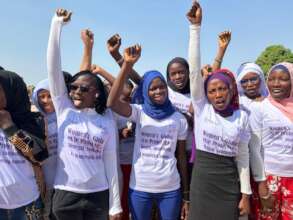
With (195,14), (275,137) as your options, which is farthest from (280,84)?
(195,14)

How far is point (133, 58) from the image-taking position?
302 centimetres

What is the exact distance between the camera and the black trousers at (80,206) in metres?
2.74

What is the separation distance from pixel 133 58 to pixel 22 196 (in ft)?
4.82

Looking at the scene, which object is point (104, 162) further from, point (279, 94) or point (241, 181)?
point (279, 94)

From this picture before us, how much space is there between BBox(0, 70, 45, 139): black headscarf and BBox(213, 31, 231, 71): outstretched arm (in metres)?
2.20

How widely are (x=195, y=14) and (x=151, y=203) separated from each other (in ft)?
5.93

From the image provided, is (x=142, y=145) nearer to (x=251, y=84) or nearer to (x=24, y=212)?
(x=24, y=212)

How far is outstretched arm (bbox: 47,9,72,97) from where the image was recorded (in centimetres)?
269

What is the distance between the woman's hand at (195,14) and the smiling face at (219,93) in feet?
1.84

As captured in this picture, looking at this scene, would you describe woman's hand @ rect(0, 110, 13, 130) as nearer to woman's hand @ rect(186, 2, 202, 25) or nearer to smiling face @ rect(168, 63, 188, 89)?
woman's hand @ rect(186, 2, 202, 25)

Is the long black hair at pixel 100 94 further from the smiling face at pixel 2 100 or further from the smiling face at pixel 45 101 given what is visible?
the smiling face at pixel 2 100

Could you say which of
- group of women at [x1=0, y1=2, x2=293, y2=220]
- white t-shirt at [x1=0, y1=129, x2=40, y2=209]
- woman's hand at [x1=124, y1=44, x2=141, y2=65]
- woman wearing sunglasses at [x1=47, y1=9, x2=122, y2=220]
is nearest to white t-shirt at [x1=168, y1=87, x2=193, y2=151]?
group of women at [x1=0, y1=2, x2=293, y2=220]

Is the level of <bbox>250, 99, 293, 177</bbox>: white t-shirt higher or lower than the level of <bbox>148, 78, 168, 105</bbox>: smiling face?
lower

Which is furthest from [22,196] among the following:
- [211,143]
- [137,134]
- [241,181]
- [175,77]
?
[175,77]
